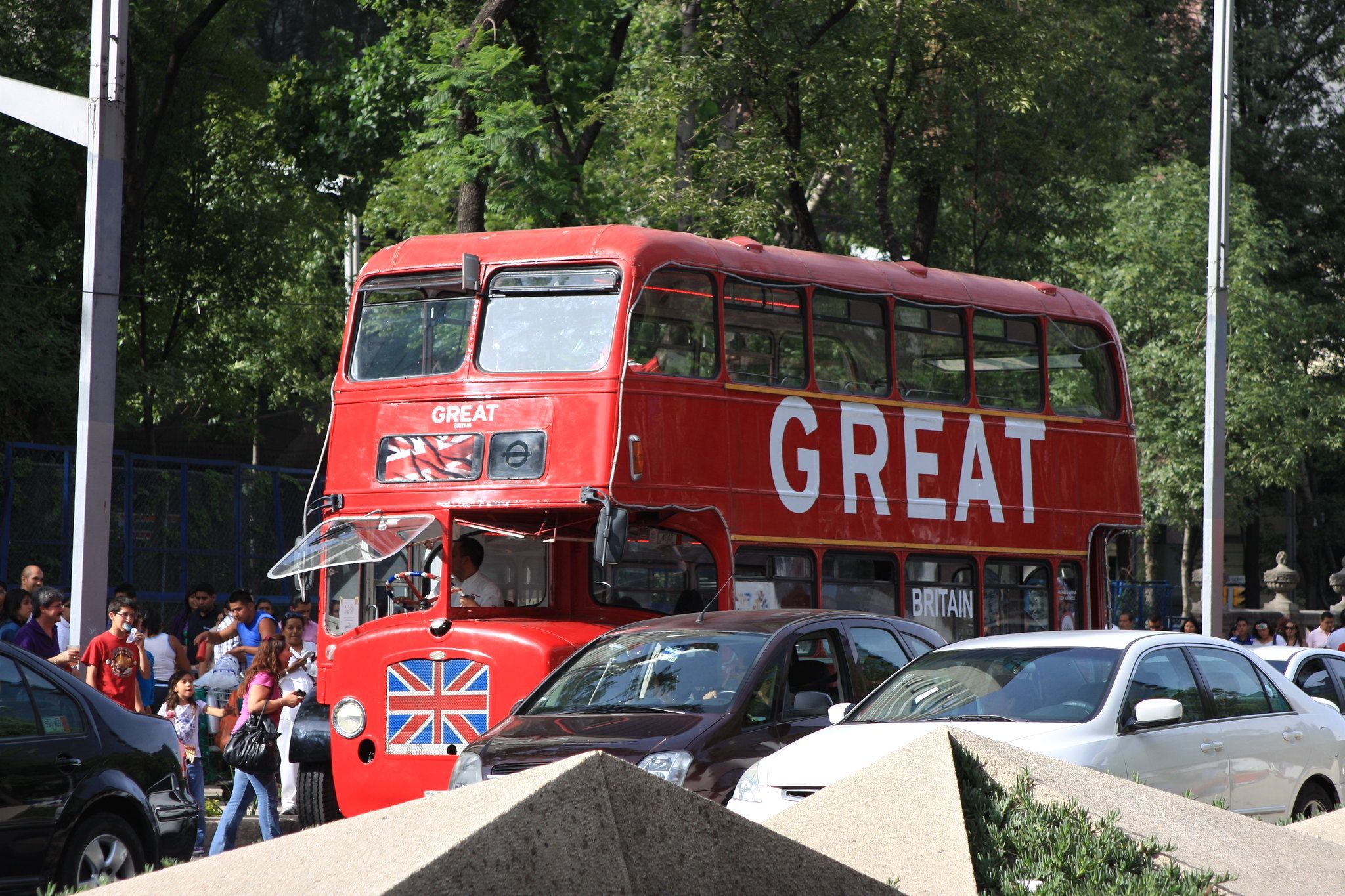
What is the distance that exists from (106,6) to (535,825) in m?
9.66

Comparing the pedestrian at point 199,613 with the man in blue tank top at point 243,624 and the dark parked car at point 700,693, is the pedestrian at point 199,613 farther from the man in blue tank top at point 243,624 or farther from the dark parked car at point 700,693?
Answer: the dark parked car at point 700,693

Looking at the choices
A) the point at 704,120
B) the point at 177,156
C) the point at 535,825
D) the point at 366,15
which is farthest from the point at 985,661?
the point at 366,15

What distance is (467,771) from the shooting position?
9.16 meters

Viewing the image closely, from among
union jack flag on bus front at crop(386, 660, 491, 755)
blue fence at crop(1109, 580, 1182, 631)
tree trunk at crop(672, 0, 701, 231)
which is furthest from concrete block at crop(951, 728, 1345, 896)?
blue fence at crop(1109, 580, 1182, 631)

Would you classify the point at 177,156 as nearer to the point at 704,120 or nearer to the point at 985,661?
the point at 704,120

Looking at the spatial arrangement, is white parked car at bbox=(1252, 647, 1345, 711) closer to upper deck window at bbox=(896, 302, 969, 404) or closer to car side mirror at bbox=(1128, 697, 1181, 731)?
upper deck window at bbox=(896, 302, 969, 404)

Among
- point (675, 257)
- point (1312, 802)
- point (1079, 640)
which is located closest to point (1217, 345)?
point (675, 257)

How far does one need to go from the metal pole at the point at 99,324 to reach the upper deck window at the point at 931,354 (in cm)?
625

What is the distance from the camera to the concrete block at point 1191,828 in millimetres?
5719

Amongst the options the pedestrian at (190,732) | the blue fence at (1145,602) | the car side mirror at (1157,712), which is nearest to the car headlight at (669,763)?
the car side mirror at (1157,712)

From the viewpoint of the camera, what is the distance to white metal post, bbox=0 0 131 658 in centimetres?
1163

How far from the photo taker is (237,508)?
2097 centimetres

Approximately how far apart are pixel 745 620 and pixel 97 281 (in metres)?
5.20

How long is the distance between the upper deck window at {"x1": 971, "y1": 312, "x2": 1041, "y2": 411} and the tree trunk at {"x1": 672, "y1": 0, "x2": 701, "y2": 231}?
7706 millimetres
